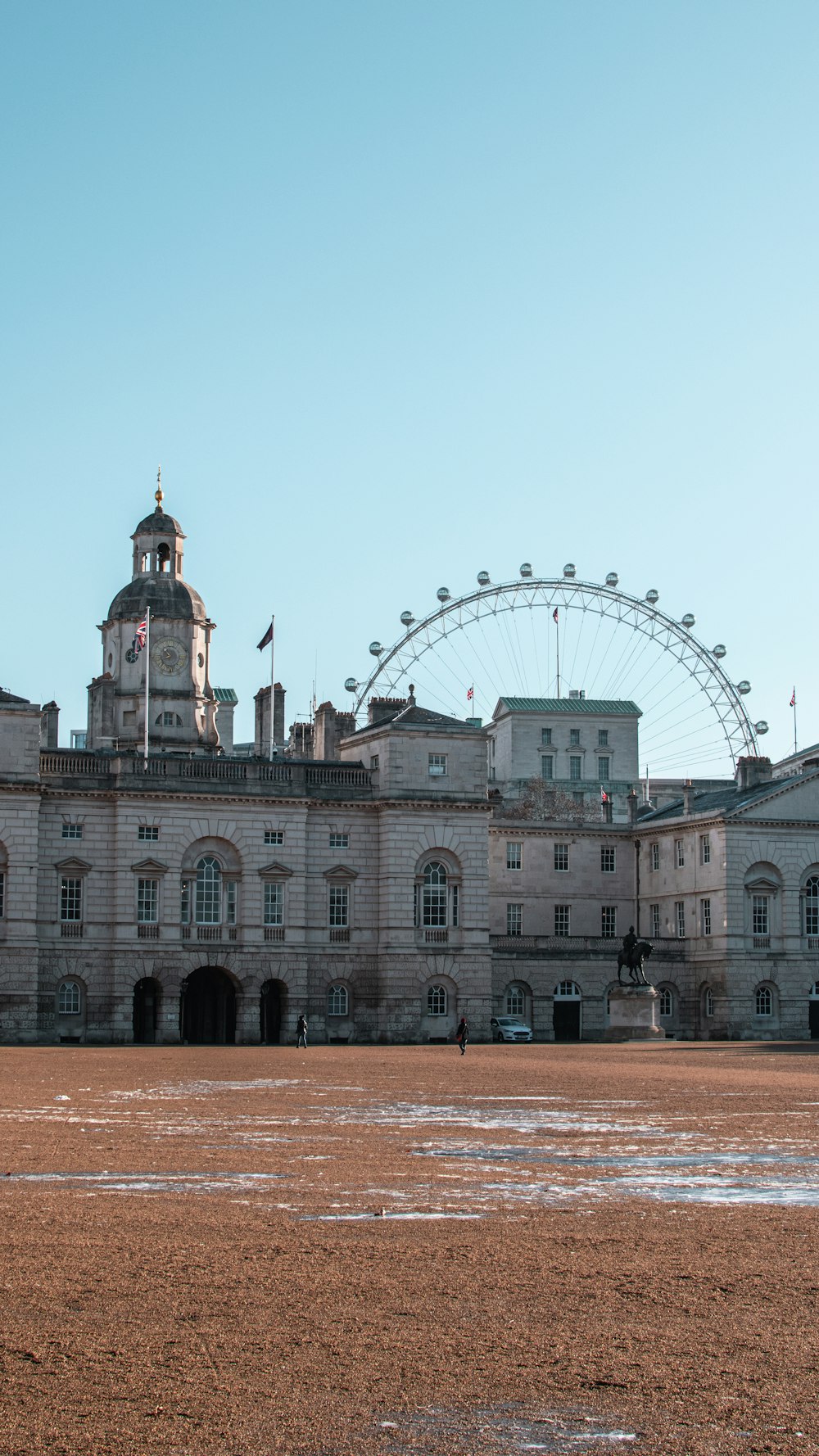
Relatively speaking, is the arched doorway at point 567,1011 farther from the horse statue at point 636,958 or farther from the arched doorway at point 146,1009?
the arched doorway at point 146,1009

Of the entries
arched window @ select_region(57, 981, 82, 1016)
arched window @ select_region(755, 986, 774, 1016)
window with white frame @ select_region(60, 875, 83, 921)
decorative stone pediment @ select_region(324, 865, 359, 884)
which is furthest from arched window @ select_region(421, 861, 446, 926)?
arched window @ select_region(755, 986, 774, 1016)

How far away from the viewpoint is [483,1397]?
36.9ft

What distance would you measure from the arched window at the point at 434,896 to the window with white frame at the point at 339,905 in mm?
3180

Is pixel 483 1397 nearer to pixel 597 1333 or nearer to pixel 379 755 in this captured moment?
pixel 597 1333

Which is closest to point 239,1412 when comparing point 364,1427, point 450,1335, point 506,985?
point 364,1427

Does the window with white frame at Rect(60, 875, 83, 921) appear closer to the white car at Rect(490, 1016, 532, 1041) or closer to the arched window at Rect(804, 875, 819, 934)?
the white car at Rect(490, 1016, 532, 1041)

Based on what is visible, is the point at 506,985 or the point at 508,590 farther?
the point at 508,590

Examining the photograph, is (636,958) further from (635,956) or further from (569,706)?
(569,706)

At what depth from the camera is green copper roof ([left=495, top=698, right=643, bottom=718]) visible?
137375 millimetres

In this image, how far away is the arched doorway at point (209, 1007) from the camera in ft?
259

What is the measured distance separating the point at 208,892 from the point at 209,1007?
5.79 m

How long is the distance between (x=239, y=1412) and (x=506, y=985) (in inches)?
2948

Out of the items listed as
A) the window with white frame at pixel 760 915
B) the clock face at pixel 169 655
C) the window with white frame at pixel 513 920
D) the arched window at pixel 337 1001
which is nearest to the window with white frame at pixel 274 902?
the arched window at pixel 337 1001

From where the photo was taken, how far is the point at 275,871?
78000 mm
